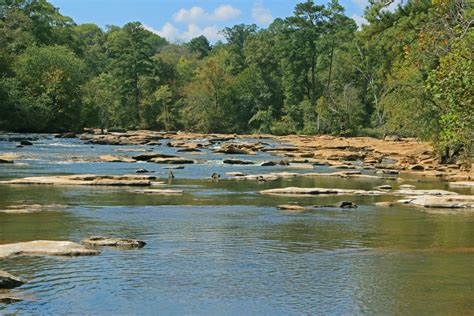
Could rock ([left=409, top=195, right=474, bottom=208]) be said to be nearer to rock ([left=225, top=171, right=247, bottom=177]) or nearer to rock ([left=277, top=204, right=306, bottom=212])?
rock ([left=277, top=204, right=306, bottom=212])

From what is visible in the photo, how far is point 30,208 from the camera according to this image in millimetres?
19719

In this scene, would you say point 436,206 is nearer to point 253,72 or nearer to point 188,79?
point 253,72

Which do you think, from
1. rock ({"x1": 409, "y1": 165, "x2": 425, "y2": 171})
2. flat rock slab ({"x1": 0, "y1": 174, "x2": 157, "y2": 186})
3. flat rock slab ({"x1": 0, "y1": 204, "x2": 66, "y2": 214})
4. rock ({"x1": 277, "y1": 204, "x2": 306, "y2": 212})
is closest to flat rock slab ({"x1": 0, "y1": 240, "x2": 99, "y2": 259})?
flat rock slab ({"x1": 0, "y1": 204, "x2": 66, "y2": 214})

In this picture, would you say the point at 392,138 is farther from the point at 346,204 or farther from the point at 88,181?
the point at 346,204

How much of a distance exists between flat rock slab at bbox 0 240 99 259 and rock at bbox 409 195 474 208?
11.5 metres

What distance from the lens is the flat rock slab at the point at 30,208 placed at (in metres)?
19.0

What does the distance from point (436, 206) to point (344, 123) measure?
6017 cm

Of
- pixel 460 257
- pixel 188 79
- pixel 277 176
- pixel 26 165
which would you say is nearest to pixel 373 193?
pixel 277 176

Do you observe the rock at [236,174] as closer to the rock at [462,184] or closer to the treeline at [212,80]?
the rock at [462,184]

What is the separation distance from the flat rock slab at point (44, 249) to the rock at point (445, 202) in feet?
37.8

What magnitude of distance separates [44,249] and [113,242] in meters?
1.56

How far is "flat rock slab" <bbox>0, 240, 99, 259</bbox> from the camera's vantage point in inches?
511

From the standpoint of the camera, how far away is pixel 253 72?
105 metres

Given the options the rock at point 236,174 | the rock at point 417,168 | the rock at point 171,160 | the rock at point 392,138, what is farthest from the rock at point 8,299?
the rock at point 392,138
